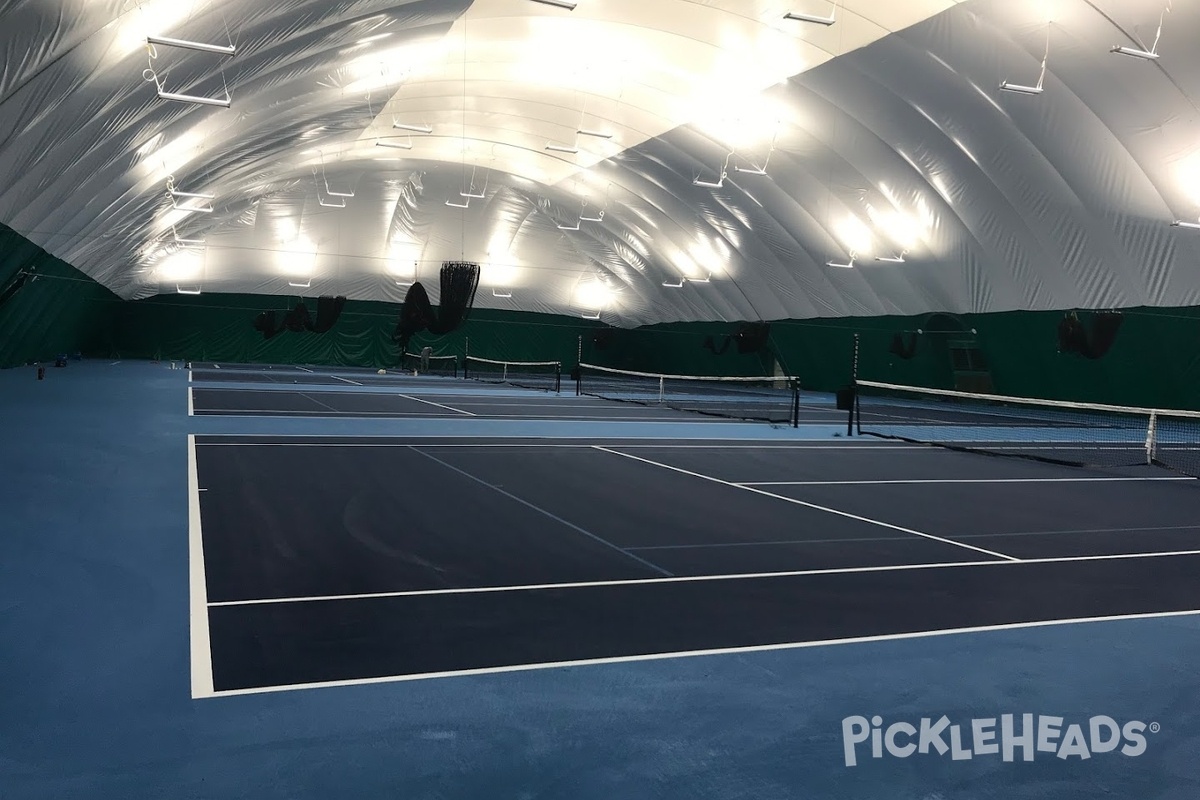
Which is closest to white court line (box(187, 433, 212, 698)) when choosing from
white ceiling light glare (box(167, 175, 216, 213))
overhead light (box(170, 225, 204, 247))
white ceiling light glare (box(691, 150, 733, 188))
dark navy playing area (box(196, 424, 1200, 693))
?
dark navy playing area (box(196, 424, 1200, 693))

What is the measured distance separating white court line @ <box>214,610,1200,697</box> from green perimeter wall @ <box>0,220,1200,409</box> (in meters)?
21.4

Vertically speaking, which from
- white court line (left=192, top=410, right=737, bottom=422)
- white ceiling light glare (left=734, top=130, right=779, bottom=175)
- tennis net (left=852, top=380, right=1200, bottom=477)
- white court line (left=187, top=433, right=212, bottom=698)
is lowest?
tennis net (left=852, top=380, right=1200, bottom=477)

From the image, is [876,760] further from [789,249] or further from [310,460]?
[789,249]

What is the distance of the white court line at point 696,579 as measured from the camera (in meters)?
5.27

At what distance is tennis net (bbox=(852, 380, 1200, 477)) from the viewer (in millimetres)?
15203

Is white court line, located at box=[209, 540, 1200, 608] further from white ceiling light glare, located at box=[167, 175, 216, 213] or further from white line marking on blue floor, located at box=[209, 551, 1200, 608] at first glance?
white ceiling light glare, located at box=[167, 175, 216, 213]

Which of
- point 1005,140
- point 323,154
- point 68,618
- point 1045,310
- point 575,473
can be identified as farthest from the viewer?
point 323,154

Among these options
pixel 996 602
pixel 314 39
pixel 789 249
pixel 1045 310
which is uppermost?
pixel 314 39

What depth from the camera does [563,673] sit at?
412cm

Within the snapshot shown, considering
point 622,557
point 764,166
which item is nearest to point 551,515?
point 622,557

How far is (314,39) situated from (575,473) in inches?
526

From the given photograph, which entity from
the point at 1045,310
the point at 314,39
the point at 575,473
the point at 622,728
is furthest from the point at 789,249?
the point at 622,728

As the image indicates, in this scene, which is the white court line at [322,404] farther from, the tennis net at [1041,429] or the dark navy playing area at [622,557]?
the tennis net at [1041,429]

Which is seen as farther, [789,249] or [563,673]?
[789,249]
